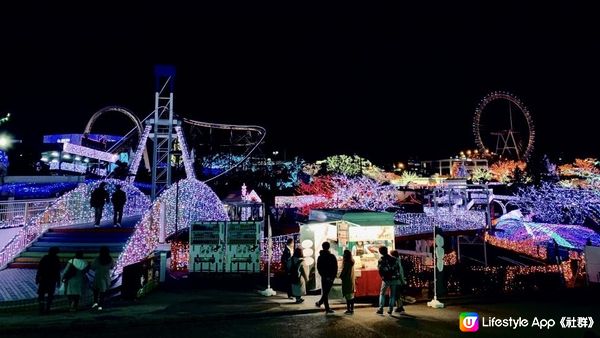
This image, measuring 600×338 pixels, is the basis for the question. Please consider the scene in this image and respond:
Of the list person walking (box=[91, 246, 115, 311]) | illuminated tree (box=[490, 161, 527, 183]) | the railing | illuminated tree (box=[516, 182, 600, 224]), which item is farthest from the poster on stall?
illuminated tree (box=[490, 161, 527, 183])

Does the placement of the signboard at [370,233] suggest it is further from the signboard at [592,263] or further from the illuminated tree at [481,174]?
the illuminated tree at [481,174]

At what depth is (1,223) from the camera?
14164 millimetres

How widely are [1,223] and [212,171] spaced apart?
1633 inches

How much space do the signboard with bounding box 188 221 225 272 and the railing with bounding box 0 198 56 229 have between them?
18.8ft

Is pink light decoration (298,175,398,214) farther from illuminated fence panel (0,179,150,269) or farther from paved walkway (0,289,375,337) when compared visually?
paved walkway (0,289,375,337)

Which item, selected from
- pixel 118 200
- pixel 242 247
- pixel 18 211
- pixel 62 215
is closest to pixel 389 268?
pixel 242 247

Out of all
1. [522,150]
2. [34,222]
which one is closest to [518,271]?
[34,222]

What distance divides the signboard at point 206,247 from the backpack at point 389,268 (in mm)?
6142

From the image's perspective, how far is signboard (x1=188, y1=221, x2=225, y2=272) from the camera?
13.8 metres

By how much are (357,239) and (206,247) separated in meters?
5.29

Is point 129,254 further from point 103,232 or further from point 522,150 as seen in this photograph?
point 522,150

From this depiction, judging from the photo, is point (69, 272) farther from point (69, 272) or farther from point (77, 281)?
point (77, 281)

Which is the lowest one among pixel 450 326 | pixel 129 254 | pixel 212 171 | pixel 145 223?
pixel 450 326

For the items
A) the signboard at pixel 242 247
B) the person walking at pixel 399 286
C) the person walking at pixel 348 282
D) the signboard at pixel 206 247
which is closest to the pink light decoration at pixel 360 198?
the signboard at pixel 242 247
